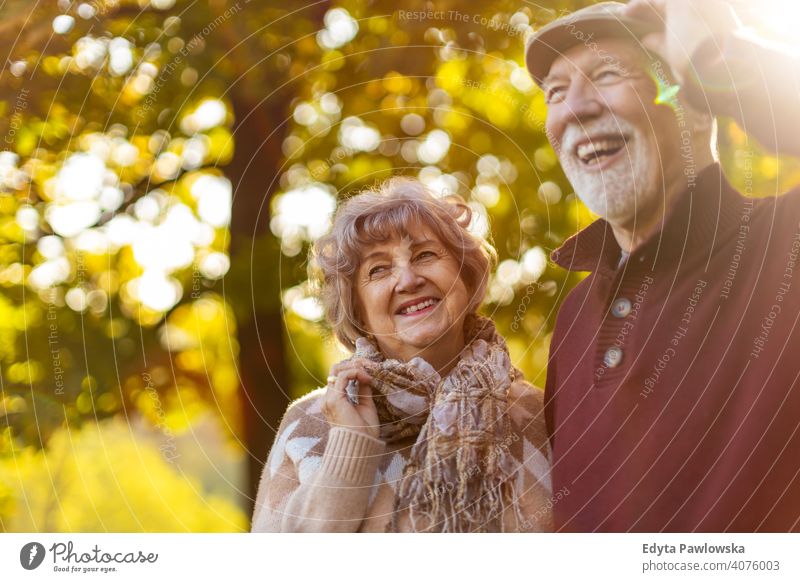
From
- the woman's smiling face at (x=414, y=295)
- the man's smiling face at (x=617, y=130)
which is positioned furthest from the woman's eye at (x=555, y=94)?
the woman's smiling face at (x=414, y=295)

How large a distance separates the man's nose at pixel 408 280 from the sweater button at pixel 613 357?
29 cm

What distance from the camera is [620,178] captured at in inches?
47.6

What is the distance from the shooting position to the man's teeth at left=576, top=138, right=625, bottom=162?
1204mm

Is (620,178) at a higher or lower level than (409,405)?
higher

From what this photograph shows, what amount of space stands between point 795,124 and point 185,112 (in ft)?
3.45

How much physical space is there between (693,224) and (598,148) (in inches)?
7.2

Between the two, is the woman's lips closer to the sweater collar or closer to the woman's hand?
the woman's hand

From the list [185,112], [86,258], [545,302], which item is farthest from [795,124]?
[86,258]

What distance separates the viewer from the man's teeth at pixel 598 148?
120 centimetres

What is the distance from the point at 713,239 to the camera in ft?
3.71

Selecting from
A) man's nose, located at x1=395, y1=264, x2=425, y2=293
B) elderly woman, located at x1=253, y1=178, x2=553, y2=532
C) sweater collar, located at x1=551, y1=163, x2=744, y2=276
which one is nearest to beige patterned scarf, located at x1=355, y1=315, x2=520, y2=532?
elderly woman, located at x1=253, y1=178, x2=553, y2=532

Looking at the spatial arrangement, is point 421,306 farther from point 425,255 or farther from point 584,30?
point 584,30

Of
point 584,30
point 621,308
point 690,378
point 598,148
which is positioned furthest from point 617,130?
point 690,378
